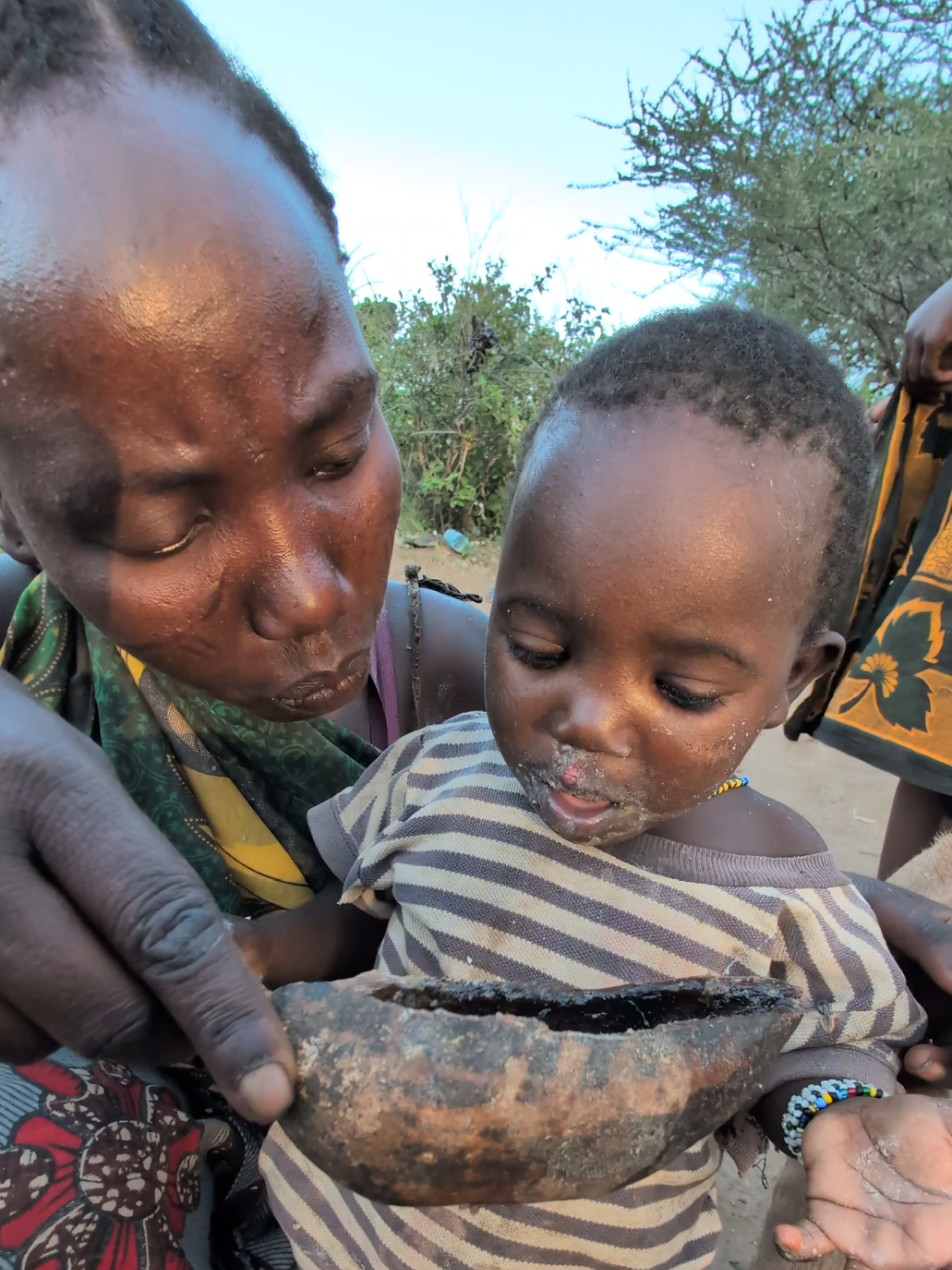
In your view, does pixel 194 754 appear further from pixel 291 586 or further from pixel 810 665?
pixel 810 665

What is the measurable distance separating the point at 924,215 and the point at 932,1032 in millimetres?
9810

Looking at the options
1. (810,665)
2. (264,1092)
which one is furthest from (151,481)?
(810,665)

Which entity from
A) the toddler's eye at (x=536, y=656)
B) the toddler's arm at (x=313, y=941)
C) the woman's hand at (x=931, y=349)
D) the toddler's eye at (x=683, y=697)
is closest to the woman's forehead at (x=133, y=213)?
the toddler's eye at (x=536, y=656)

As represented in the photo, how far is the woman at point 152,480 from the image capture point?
33.7 inches

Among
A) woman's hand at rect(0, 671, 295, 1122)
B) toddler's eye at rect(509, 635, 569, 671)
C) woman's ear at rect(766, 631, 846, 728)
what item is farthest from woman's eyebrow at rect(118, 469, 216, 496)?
woman's ear at rect(766, 631, 846, 728)

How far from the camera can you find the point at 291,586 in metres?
1.08

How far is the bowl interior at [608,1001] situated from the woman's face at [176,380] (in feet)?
1.53

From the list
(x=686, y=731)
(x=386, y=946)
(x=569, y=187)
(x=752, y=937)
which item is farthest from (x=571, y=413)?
(x=569, y=187)

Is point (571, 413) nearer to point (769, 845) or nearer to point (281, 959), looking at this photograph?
point (769, 845)

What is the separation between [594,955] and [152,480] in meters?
0.89

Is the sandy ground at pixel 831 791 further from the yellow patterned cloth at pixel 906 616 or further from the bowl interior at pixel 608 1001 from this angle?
the bowl interior at pixel 608 1001

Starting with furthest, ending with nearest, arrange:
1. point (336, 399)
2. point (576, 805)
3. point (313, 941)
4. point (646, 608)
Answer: point (313, 941)
point (576, 805)
point (646, 608)
point (336, 399)

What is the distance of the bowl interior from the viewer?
0.97 meters

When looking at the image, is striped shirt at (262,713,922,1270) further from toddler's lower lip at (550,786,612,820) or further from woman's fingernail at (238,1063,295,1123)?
woman's fingernail at (238,1063,295,1123)
